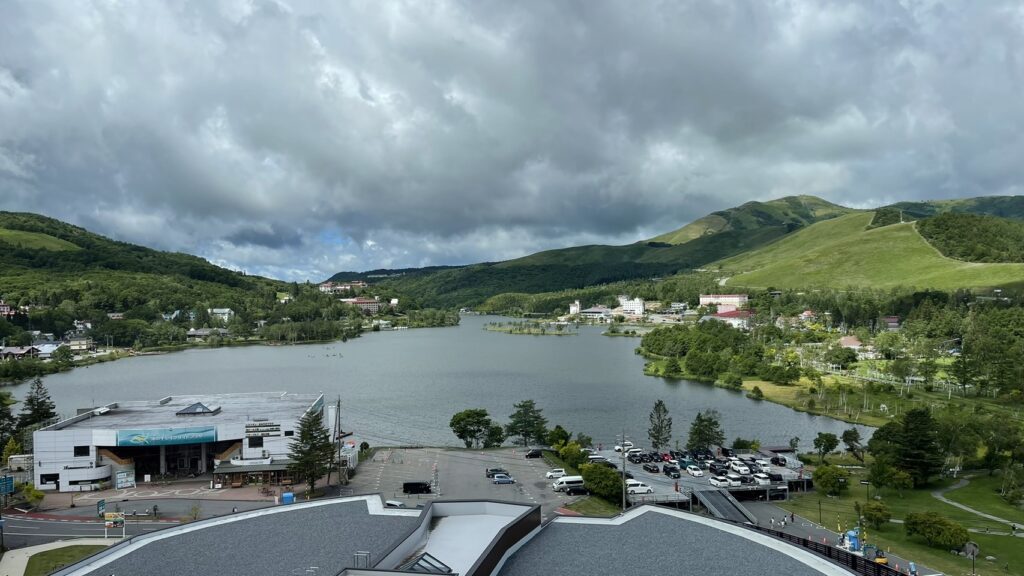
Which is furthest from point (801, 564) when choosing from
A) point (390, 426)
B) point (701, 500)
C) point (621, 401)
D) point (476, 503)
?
point (621, 401)

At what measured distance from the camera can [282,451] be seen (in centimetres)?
2417

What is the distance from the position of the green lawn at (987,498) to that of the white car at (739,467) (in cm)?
678

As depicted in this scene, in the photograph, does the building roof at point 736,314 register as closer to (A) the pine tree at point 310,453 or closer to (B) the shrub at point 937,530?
(B) the shrub at point 937,530

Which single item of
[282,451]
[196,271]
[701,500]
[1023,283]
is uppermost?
[196,271]

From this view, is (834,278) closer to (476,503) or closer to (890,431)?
(890,431)

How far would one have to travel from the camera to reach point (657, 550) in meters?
10.9

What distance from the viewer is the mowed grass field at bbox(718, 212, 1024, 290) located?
314 ft

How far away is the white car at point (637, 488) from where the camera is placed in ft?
71.2

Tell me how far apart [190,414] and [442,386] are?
25690 millimetres

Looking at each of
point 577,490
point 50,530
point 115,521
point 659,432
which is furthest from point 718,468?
point 50,530

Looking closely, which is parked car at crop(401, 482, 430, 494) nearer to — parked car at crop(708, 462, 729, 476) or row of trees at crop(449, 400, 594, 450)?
row of trees at crop(449, 400, 594, 450)

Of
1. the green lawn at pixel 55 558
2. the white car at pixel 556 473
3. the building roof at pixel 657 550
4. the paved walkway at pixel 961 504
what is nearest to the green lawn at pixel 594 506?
the white car at pixel 556 473

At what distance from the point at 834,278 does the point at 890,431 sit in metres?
105

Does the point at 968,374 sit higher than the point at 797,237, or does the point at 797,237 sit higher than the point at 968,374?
the point at 797,237
